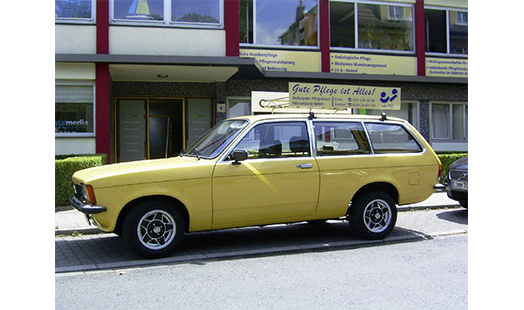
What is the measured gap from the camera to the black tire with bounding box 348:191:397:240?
7.07 m

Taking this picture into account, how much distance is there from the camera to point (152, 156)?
15.6 metres

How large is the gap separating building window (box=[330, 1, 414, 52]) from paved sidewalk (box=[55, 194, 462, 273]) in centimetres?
890

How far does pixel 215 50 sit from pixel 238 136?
23.3 feet

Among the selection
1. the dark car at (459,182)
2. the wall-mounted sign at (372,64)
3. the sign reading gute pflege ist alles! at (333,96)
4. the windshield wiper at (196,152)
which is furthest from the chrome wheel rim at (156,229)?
the wall-mounted sign at (372,64)

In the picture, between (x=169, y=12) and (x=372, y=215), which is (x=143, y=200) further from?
(x=169, y=12)

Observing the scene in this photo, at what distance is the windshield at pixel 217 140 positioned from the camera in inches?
262

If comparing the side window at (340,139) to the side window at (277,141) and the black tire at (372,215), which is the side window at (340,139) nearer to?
the side window at (277,141)

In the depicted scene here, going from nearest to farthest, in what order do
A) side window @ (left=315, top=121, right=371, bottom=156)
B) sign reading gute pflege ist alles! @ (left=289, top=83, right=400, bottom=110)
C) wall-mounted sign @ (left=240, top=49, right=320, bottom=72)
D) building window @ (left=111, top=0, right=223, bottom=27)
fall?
1. side window @ (left=315, top=121, right=371, bottom=156)
2. sign reading gute pflege ist alles! @ (left=289, top=83, right=400, bottom=110)
3. building window @ (left=111, top=0, right=223, bottom=27)
4. wall-mounted sign @ (left=240, top=49, right=320, bottom=72)

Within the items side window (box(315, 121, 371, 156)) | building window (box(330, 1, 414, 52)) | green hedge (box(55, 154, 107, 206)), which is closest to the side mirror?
side window (box(315, 121, 371, 156))

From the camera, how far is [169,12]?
1304 centimetres

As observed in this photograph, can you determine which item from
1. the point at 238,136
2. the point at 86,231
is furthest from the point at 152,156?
the point at 238,136

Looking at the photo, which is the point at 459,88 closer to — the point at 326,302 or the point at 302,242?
the point at 302,242

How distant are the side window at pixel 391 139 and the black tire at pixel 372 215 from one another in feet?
2.35

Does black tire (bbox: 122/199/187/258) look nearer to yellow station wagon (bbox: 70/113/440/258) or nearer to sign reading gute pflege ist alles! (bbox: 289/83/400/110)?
yellow station wagon (bbox: 70/113/440/258)
